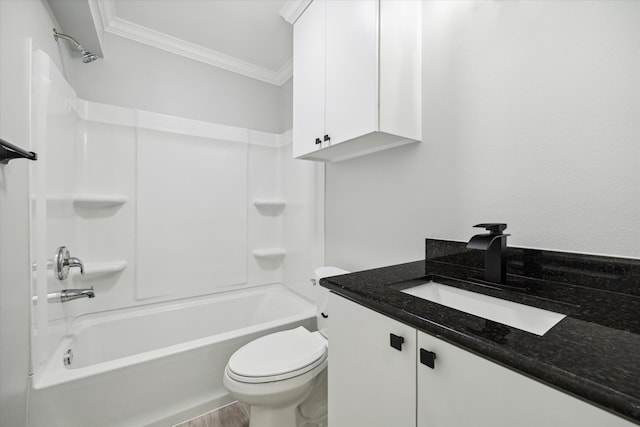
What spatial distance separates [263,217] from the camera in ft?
8.64

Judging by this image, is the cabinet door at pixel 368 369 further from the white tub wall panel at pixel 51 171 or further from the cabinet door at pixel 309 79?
the white tub wall panel at pixel 51 171

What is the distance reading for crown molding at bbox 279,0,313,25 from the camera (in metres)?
1.58

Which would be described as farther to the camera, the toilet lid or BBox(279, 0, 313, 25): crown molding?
BBox(279, 0, 313, 25): crown molding

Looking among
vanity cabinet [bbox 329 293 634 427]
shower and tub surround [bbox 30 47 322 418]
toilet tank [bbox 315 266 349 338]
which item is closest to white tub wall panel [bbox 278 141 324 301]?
shower and tub surround [bbox 30 47 322 418]

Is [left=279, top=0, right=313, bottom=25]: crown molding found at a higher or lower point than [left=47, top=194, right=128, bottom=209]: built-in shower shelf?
higher

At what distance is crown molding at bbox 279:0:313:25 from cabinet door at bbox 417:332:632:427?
6.12 ft

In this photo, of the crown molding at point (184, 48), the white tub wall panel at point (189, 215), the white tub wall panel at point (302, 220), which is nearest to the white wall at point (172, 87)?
the crown molding at point (184, 48)

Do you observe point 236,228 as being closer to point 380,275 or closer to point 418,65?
point 380,275

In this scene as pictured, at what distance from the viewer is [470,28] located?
115cm

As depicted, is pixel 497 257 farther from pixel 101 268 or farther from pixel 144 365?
pixel 101 268

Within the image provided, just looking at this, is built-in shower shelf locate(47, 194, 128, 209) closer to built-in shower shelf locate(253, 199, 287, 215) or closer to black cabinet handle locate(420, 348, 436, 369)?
built-in shower shelf locate(253, 199, 287, 215)

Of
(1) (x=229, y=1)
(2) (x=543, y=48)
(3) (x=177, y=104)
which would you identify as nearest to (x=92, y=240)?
(3) (x=177, y=104)

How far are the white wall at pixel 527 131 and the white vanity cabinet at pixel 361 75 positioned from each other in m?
0.11

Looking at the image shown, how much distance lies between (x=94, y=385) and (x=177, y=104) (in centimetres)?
205
